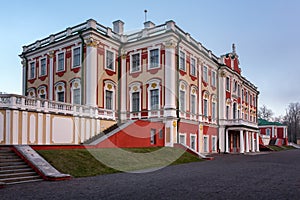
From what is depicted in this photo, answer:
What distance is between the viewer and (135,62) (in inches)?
1115

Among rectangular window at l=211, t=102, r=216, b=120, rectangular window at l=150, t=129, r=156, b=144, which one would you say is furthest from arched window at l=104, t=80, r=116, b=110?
rectangular window at l=211, t=102, r=216, b=120

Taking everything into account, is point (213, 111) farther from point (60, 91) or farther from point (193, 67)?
point (60, 91)

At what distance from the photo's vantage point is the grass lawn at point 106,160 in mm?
13462

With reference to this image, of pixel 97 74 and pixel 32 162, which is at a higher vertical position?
pixel 97 74

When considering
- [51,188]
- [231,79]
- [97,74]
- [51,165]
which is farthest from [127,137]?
[231,79]

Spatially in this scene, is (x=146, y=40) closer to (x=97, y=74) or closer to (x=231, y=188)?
(x=97, y=74)

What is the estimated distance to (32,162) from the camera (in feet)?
41.2

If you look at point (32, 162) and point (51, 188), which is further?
point (32, 162)

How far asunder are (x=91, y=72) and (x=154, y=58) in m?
5.45

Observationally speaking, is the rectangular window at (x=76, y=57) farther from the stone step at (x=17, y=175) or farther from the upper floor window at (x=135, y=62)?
the stone step at (x=17, y=175)

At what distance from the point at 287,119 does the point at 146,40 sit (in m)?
86.2

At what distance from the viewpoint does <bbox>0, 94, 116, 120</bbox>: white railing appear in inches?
711

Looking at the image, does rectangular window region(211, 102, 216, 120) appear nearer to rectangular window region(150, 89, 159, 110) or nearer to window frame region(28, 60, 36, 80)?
rectangular window region(150, 89, 159, 110)

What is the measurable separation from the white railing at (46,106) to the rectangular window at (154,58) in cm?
561
